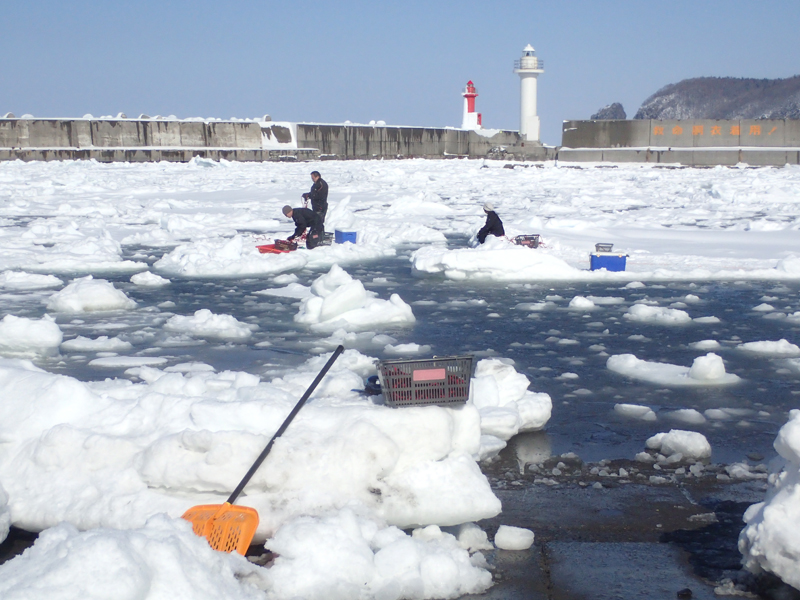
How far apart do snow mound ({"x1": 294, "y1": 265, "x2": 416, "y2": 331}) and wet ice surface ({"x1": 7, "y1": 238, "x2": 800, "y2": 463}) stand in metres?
0.17

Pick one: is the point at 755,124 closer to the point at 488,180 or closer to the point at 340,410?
the point at 488,180

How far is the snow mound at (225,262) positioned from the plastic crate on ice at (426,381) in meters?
6.99

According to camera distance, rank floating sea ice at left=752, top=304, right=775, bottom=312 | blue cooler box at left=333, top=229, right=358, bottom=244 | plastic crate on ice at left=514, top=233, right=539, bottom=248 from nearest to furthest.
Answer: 1. floating sea ice at left=752, top=304, right=775, bottom=312
2. plastic crate on ice at left=514, top=233, right=539, bottom=248
3. blue cooler box at left=333, top=229, right=358, bottom=244

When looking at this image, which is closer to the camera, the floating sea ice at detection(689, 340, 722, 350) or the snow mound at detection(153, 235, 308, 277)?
the floating sea ice at detection(689, 340, 722, 350)

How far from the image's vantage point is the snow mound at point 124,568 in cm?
238

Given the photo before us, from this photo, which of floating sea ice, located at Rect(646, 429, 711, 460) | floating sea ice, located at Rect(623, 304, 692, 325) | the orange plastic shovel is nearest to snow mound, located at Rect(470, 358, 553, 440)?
floating sea ice, located at Rect(646, 429, 711, 460)

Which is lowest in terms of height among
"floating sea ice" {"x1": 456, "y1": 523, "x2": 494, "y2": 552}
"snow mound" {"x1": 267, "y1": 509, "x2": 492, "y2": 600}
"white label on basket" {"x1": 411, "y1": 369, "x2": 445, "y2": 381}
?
"floating sea ice" {"x1": 456, "y1": 523, "x2": 494, "y2": 552}

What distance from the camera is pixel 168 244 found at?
13.9m

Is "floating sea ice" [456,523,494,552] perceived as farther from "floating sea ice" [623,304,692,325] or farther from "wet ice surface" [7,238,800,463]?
"floating sea ice" [623,304,692,325]

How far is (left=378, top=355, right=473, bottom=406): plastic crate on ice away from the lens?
374cm

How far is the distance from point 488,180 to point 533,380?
→ 24975 millimetres

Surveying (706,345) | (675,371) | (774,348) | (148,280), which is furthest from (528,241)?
(675,371)

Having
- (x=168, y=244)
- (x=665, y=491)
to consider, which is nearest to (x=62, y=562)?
(x=665, y=491)

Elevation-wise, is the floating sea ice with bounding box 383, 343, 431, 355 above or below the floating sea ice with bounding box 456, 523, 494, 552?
above
